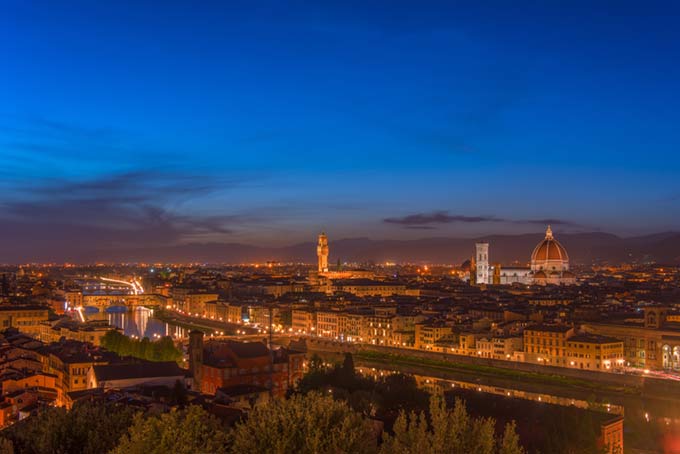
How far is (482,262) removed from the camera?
7019 centimetres

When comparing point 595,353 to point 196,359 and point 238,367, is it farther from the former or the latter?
point 196,359

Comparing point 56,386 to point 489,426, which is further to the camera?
point 56,386

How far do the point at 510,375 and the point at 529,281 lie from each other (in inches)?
1709

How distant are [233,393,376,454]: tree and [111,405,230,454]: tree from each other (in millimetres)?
306

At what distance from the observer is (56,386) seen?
1794cm

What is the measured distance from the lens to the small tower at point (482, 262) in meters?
69.1

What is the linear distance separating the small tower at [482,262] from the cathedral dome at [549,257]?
518 cm

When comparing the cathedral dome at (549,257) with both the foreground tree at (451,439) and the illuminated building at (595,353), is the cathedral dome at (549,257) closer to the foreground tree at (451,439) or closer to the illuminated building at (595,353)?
the illuminated building at (595,353)

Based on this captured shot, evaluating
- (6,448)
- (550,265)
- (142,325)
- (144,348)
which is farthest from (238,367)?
(550,265)

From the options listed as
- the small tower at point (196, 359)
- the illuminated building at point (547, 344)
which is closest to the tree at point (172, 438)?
the small tower at point (196, 359)

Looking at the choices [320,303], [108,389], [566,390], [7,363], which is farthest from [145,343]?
[320,303]

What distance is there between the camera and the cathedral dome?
63781 mm

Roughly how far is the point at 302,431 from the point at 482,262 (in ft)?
214

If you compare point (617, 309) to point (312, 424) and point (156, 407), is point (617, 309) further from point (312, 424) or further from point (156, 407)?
point (312, 424)
